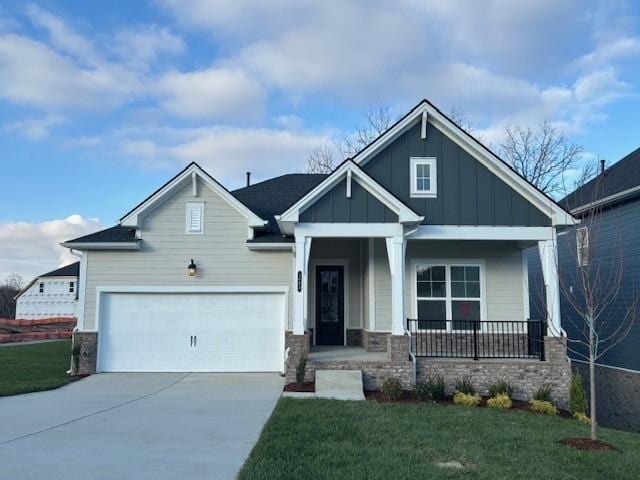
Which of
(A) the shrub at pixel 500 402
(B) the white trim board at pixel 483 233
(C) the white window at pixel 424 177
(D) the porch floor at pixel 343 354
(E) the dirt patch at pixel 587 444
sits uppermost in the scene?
(C) the white window at pixel 424 177

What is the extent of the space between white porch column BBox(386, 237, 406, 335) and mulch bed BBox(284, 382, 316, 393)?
7.10ft

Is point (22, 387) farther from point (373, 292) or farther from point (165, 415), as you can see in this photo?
point (373, 292)

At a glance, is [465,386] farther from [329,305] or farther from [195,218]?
[195,218]

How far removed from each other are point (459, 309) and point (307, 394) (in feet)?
17.5

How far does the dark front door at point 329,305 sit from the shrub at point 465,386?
14.4 ft

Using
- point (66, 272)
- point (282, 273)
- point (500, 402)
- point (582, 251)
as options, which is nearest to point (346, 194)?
point (282, 273)

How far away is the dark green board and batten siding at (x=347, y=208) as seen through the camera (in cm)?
1257

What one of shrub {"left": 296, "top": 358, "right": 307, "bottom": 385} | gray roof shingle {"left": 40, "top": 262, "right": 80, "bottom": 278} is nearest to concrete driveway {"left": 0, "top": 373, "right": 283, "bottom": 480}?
shrub {"left": 296, "top": 358, "right": 307, "bottom": 385}

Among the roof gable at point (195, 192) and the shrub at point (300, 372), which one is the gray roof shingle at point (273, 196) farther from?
the shrub at point (300, 372)

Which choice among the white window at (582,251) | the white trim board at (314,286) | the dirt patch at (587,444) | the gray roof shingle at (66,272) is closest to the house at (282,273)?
the white trim board at (314,286)

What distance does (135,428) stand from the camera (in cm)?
823

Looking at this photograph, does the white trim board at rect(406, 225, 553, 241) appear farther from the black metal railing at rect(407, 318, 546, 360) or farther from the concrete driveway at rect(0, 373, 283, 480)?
the concrete driveway at rect(0, 373, 283, 480)

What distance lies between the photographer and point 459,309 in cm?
1437

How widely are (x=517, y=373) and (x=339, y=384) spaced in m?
4.07
